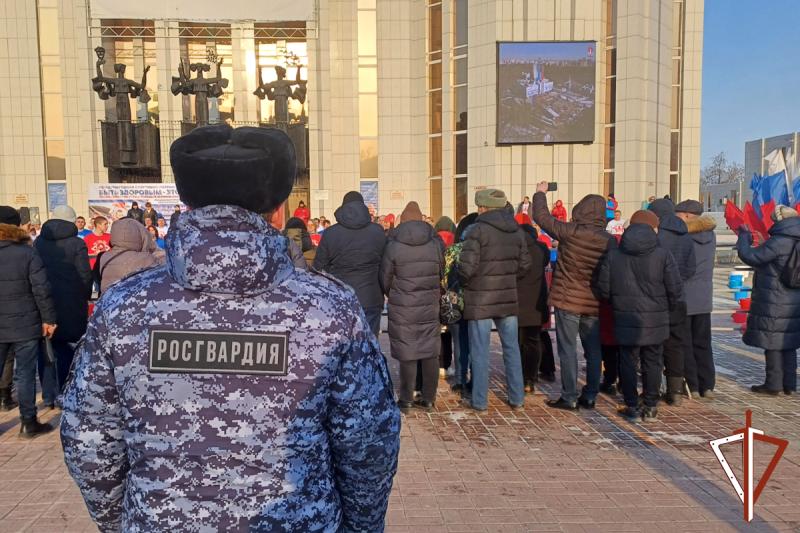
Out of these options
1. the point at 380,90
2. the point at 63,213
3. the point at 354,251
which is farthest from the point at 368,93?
the point at 354,251

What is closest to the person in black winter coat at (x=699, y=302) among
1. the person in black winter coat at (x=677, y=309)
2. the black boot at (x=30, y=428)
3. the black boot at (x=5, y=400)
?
the person in black winter coat at (x=677, y=309)

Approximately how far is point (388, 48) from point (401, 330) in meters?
22.0

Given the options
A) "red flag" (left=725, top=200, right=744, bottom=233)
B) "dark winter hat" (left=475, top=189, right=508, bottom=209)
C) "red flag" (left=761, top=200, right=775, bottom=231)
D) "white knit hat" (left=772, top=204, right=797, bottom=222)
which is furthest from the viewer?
"red flag" (left=761, top=200, right=775, bottom=231)

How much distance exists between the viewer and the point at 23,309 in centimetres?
542

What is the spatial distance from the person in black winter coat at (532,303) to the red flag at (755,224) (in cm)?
395

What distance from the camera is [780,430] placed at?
18.1 feet

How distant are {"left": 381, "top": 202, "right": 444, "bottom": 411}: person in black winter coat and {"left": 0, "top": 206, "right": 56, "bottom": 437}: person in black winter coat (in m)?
3.05

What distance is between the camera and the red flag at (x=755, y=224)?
8.65 meters

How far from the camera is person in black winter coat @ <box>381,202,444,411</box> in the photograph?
19.0 feet

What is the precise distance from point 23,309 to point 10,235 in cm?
66

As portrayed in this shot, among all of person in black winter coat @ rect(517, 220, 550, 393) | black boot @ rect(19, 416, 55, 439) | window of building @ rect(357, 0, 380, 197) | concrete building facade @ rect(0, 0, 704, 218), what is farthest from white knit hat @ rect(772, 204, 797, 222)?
window of building @ rect(357, 0, 380, 197)

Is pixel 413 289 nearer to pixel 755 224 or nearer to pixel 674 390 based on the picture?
pixel 674 390

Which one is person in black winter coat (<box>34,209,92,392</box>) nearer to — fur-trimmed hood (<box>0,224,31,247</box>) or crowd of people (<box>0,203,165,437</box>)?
crowd of people (<box>0,203,165,437</box>)

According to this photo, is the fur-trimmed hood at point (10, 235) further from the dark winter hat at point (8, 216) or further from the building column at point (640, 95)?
the building column at point (640, 95)
